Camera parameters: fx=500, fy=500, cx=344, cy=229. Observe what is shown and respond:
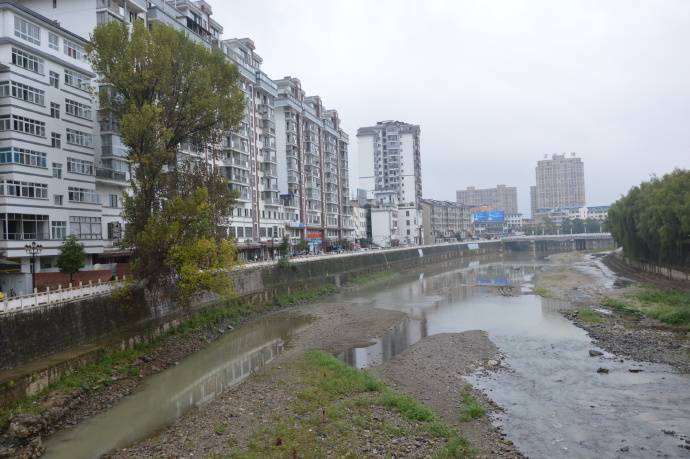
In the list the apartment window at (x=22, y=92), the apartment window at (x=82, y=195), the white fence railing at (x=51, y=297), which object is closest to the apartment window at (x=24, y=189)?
the apartment window at (x=82, y=195)

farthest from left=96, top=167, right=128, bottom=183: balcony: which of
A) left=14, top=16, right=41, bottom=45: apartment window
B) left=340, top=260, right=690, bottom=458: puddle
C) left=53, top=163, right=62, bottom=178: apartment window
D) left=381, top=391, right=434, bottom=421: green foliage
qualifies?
left=381, top=391, right=434, bottom=421: green foliage

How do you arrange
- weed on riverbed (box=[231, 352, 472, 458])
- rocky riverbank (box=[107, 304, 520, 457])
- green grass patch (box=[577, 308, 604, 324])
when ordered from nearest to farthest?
weed on riverbed (box=[231, 352, 472, 458])
rocky riverbank (box=[107, 304, 520, 457])
green grass patch (box=[577, 308, 604, 324])

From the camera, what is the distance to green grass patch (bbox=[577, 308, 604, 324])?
40719 mm

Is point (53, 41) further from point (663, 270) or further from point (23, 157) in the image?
point (663, 270)

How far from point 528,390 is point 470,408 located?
A: 16.1 feet

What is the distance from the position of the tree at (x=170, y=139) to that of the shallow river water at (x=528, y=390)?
6420mm

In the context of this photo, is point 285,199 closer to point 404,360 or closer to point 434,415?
point 404,360

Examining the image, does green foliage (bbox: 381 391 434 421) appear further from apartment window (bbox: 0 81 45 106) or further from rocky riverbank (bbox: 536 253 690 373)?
apartment window (bbox: 0 81 45 106)

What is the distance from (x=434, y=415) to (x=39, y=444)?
15.4 m

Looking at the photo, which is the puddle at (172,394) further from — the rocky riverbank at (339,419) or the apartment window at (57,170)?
the apartment window at (57,170)

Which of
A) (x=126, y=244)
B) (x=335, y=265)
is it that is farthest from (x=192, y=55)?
(x=335, y=265)

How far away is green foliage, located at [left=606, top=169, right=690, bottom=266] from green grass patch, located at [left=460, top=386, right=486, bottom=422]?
38.0 m

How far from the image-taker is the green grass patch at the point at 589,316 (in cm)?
4072

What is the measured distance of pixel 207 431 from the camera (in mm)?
19578
